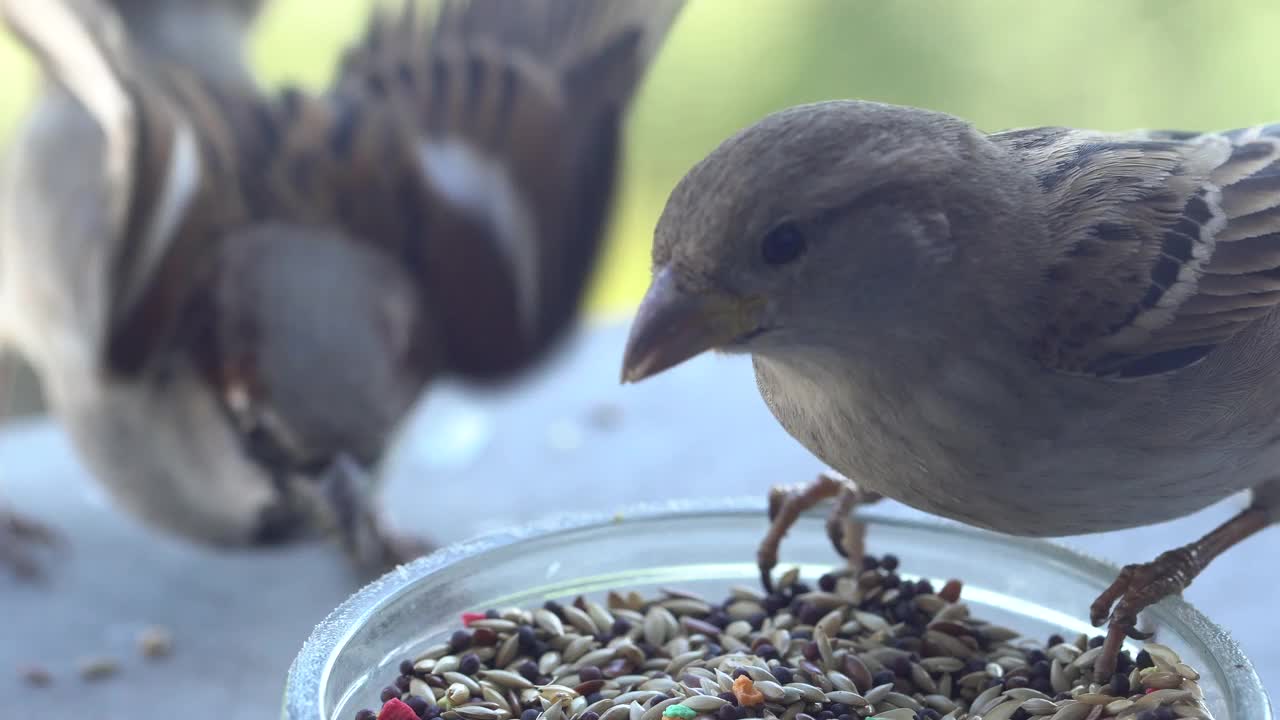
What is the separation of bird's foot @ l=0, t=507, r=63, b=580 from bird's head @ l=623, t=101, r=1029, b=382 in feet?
3.85

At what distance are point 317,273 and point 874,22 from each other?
1594 mm

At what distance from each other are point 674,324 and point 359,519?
0.79m

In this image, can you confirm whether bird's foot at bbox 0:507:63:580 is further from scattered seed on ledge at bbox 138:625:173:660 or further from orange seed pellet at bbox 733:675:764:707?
orange seed pellet at bbox 733:675:764:707

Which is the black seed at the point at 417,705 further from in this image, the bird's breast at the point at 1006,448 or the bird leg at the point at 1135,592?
the bird leg at the point at 1135,592

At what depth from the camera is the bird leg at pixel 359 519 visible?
57.1 inches

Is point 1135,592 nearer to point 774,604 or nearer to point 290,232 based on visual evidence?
point 774,604

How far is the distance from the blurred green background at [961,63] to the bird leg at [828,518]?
1.36 metres

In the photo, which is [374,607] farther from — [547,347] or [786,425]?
[547,347]

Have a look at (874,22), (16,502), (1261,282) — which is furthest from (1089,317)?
(874,22)

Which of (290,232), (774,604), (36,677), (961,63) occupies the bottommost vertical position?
(774,604)

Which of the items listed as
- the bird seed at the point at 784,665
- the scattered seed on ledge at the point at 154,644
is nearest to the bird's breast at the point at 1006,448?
the bird seed at the point at 784,665

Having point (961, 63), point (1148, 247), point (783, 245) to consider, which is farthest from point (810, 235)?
point (961, 63)

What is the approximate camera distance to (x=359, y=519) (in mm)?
1477

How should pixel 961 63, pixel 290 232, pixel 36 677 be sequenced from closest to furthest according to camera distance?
1. pixel 36 677
2. pixel 290 232
3. pixel 961 63
